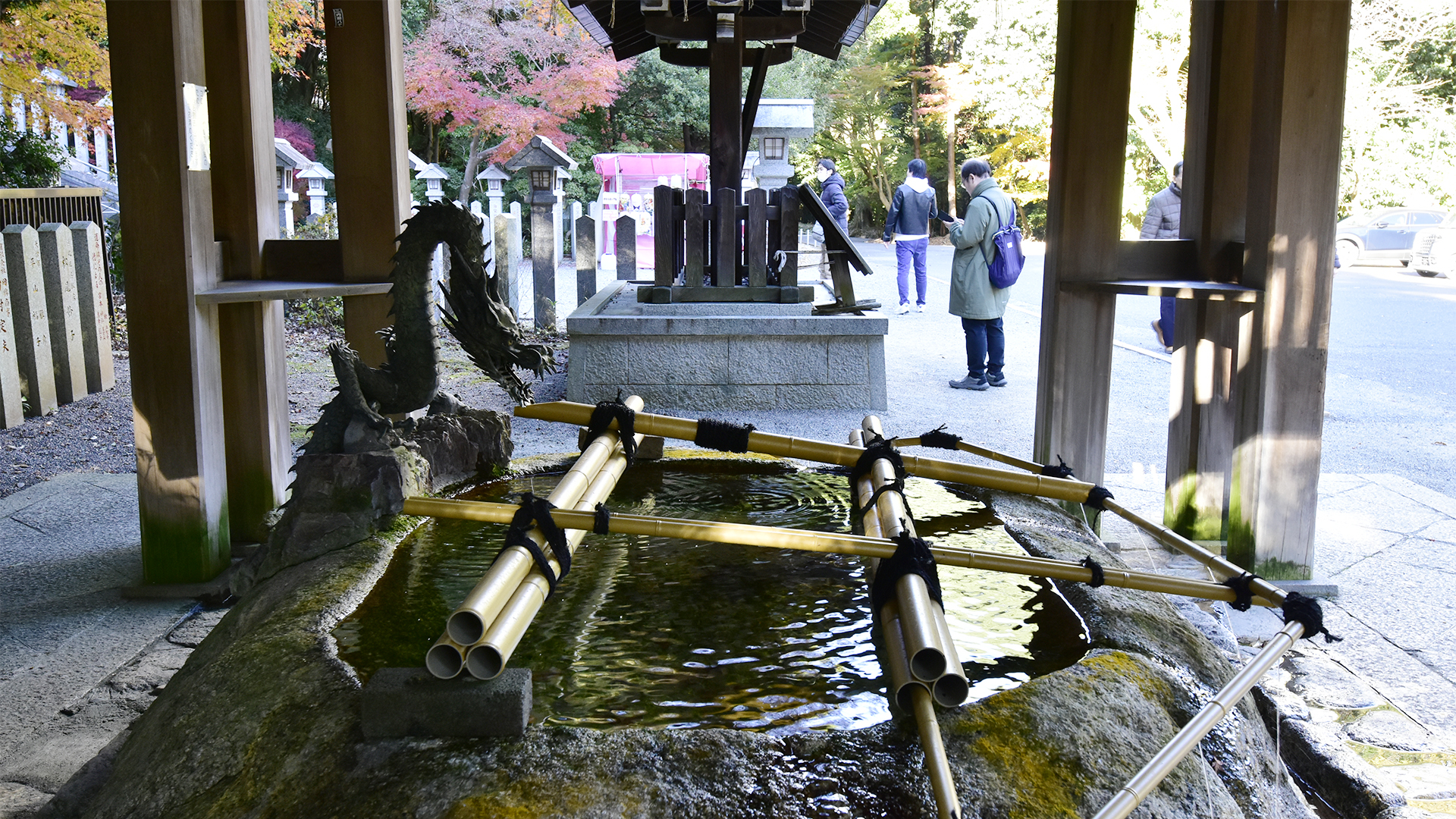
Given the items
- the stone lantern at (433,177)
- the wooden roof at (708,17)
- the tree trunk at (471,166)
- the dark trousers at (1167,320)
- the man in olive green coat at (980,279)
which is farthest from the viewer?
the tree trunk at (471,166)

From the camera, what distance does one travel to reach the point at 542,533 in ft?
6.25

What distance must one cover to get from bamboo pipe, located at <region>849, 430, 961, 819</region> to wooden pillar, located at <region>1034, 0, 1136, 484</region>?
2.38 meters

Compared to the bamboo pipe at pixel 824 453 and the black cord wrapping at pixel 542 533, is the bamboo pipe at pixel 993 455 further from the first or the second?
the black cord wrapping at pixel 542 533

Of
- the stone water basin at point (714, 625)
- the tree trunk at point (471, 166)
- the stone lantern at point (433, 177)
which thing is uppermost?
the tree trunk at point (471, 166)

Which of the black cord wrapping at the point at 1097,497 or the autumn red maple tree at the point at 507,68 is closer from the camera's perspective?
the black cord wrapping at the point at 1097,497

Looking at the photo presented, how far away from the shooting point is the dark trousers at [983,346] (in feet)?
25.3

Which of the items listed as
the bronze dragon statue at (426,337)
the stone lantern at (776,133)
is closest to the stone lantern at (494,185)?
the stone lantern at (776,133)

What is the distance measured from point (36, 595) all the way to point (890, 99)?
26.6 m

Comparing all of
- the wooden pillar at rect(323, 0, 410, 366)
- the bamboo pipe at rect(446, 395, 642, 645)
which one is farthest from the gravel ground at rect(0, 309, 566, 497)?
the bamboo pipe at rect(446, 395, 642, 645)

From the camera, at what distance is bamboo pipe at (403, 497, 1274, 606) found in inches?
75.0

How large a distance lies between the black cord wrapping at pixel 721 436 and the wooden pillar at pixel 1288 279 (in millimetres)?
2088

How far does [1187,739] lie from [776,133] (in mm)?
12298

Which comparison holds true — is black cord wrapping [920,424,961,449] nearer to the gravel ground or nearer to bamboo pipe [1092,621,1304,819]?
bamboo pipe [1092,621,1304,819]

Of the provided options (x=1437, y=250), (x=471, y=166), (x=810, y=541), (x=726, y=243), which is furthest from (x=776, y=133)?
(x=810, y=541)
